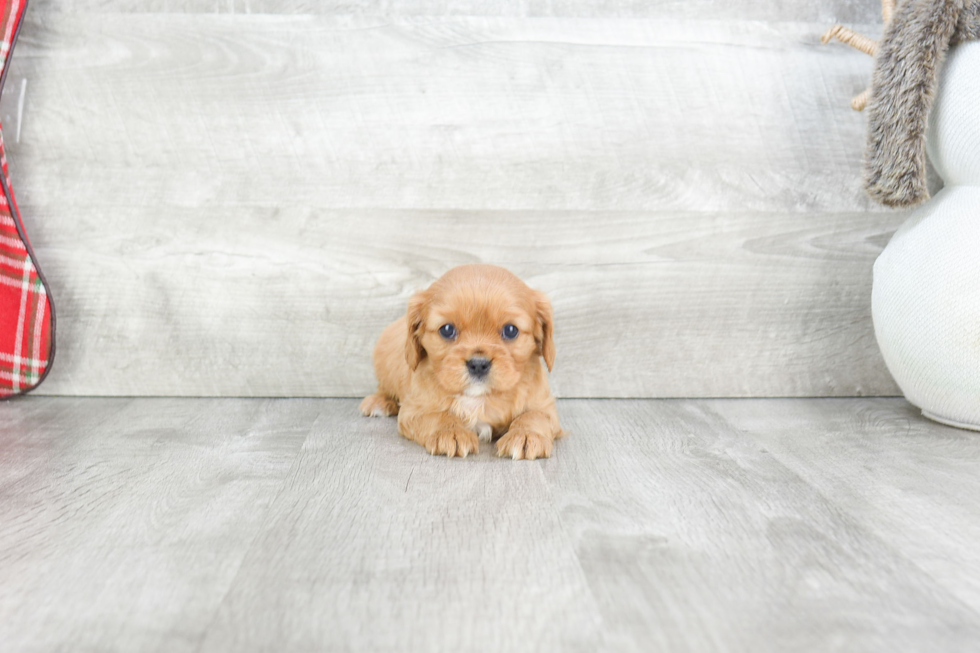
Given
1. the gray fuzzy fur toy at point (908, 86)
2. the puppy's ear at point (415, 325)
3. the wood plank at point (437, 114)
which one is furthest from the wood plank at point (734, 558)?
the wood plank at point (437, 114)

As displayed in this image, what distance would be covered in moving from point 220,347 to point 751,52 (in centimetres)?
155

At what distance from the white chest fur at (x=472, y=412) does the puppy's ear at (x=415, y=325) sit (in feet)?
0.40

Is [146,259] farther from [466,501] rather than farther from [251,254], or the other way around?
[466,501]

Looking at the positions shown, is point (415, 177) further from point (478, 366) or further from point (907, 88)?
point (907, 88)

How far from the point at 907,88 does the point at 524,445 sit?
1097 millimetres

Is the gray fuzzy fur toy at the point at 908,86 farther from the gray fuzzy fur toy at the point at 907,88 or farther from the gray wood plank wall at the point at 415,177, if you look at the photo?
the gray wood plank wall at the point at 415,177

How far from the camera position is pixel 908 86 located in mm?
1630

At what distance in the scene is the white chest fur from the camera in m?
1.61

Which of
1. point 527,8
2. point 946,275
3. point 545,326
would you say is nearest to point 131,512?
point 545,326

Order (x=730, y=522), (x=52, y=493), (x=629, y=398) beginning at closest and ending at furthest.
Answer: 1. (x=730, y=522)
2. (x=52, y=493)
3. (x=629, y=398)

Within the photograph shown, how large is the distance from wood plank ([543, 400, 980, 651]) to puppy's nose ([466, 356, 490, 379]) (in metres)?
0.22

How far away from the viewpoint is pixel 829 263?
204 centimetres

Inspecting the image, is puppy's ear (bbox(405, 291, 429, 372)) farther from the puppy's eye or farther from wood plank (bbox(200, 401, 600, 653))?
wood plank (bbox(200, 401, 600, 653))

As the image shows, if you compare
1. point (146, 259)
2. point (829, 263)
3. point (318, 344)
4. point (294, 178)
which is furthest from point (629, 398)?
point (146, 259)
